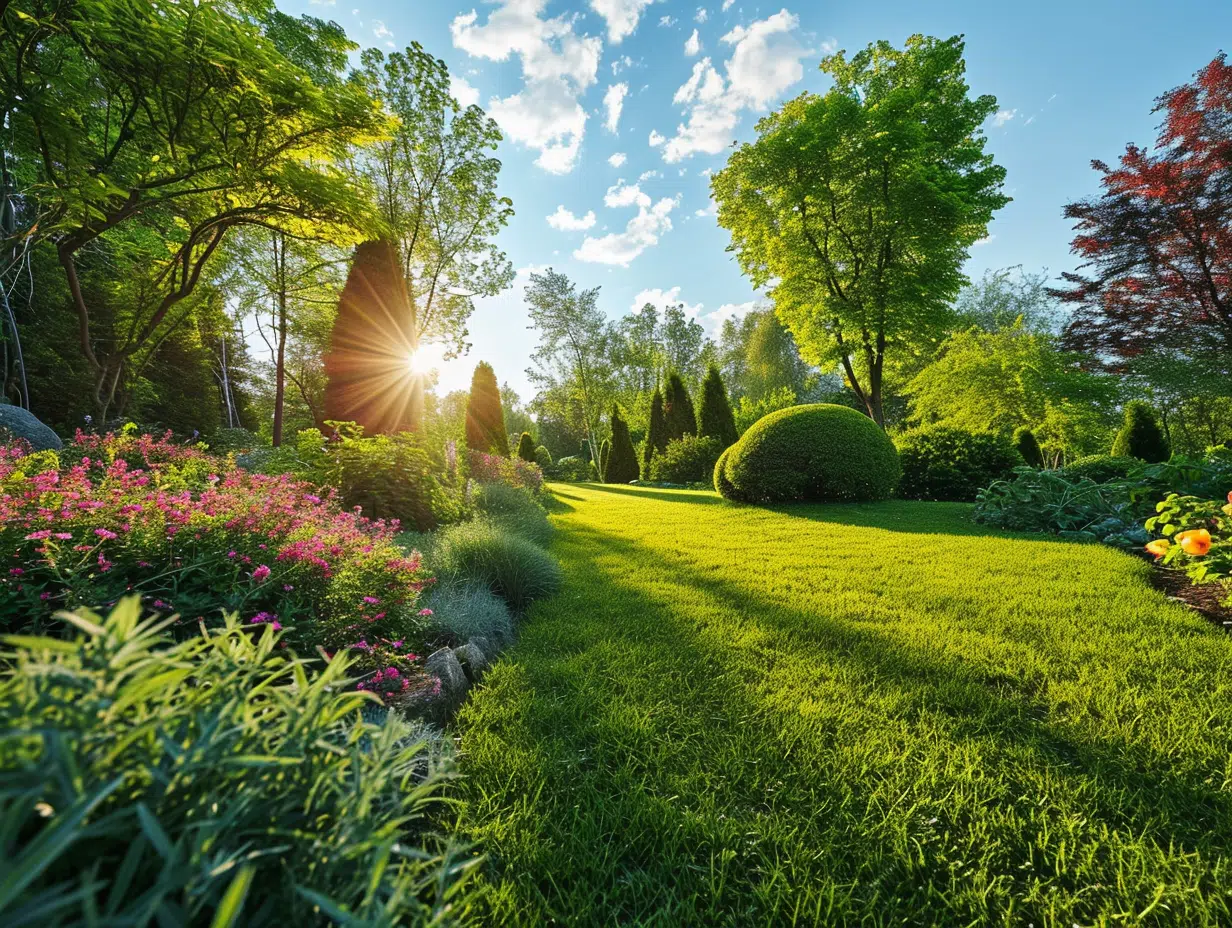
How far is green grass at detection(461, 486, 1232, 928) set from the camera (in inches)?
49.6

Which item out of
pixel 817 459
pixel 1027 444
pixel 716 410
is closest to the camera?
pixel 817 459

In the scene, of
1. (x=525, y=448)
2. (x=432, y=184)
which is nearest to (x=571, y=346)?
(x=525, y=448)

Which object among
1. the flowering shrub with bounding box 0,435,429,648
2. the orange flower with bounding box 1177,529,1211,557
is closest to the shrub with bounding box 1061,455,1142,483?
the orange flower with bounding box 1177,529,1211,557

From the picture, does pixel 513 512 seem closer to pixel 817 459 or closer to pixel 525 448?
pixel 817 459

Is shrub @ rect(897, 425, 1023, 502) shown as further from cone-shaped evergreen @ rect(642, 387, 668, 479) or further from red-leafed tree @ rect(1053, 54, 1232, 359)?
cone-shaped evergreen @ rect(642, 387, 668, 479)

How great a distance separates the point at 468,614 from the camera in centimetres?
290

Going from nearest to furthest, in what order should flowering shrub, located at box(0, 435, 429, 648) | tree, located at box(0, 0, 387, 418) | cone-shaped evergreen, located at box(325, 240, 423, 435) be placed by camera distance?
flowering shrub, located at box(0, 435, 429, 648)
tree, located at box(0, 0, 387, 418)
cone-shaped evergreen, located at box(325, 240, 423, 435)

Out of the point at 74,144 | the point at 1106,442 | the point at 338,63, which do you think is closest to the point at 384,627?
the point at 74,144

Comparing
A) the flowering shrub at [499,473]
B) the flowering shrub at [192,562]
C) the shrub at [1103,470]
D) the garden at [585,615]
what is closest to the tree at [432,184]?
the garden at [585,615]

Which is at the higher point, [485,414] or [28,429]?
[485,414]

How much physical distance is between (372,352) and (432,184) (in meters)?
7.37

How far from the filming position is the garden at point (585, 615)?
23.3 inches

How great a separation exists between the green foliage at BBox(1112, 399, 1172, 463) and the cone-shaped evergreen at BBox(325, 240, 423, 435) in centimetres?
2003

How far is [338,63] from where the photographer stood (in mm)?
11211
